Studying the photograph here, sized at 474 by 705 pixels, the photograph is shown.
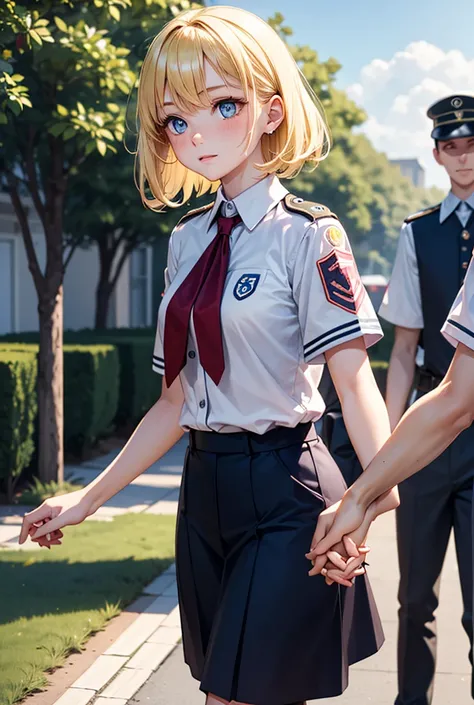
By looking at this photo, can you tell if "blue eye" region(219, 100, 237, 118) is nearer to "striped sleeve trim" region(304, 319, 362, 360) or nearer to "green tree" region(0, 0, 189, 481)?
"striped sleeve trim" region(304, 319, 362, 360)

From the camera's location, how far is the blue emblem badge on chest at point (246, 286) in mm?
3021

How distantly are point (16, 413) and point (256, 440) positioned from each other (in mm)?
7383

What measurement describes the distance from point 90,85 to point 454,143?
18.7 ft

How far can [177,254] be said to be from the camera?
3.38 meters

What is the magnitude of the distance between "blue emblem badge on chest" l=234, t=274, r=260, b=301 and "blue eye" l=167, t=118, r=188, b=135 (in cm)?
44

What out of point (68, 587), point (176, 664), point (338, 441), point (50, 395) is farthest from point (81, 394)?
point (338, 441)

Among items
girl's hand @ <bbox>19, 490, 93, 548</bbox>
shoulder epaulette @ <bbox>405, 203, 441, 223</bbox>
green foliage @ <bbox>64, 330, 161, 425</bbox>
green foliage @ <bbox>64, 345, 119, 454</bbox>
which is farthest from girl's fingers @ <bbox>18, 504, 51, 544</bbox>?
green foliage @ <bbox>64, 330, 161, 425</bbox>

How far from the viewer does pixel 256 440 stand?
3.02 meters

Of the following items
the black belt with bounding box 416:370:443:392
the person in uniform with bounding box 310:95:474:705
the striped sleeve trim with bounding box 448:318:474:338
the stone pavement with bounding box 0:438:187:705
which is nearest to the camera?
the striped sleeve trim with bounding box 448:318:474:338

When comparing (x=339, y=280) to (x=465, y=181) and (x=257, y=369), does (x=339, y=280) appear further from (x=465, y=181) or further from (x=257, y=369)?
(x=465, y=181)

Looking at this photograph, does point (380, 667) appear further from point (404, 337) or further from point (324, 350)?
point (324, 350)

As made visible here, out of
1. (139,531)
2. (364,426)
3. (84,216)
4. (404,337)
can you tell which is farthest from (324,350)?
(84,216)

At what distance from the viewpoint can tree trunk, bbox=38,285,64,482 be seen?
34.4ft

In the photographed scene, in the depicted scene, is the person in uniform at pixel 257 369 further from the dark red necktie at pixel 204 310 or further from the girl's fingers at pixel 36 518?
the girl's fingers at pixel 36 518
